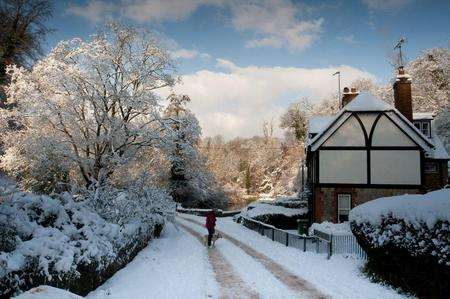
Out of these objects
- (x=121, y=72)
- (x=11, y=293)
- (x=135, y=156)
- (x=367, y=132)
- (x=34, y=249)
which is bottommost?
(x=11, y=293)

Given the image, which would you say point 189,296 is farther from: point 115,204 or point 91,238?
point 115,204

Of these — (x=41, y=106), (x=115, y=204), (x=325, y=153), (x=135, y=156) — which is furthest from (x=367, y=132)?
(x=41, y=106)

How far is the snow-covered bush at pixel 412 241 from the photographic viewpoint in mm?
10992

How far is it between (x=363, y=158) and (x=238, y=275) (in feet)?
56.2

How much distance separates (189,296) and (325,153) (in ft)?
63.8

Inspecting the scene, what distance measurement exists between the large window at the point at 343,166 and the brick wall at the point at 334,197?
610 millimetres

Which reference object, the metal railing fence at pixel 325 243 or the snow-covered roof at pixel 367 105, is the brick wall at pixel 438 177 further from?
the metal railing fence at pixel 325 243

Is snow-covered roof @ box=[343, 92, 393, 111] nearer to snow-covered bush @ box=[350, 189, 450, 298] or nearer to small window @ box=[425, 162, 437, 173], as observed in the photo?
small window @ box=[425, 162, 437, 173]

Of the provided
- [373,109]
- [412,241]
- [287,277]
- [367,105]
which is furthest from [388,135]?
[412,241]

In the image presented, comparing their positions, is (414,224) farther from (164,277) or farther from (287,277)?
(164,277)

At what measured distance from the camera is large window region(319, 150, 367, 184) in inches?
1164

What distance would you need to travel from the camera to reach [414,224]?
39.5 ft

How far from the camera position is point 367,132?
29375 mm

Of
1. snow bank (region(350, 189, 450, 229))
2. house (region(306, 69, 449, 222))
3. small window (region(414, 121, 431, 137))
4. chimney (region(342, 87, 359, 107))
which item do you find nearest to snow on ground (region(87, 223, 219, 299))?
snow bank (region(350, 189, 450, 229))
